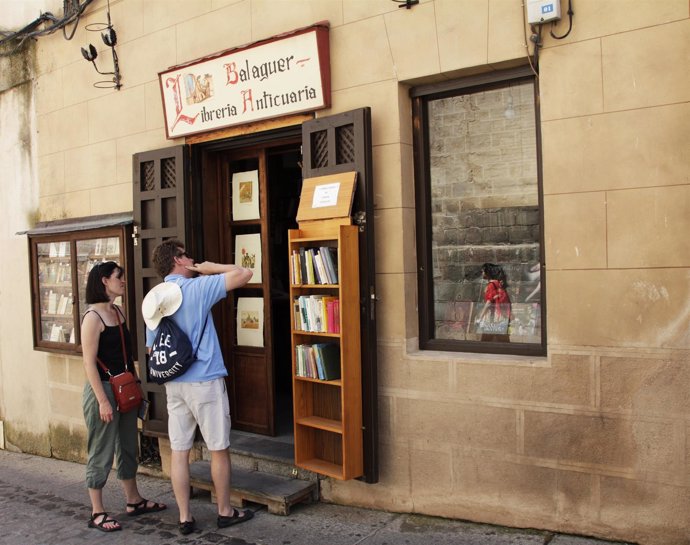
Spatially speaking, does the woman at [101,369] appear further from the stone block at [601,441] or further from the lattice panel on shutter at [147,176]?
the stone block at [601,441]

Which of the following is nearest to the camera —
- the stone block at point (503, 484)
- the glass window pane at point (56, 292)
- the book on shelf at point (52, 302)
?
the stone block at point (503, 484)

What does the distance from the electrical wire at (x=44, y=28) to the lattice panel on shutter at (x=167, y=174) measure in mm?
1907

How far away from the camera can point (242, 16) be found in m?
5.68

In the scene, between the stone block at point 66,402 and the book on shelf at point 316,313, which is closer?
the book on shelf at point 316,313

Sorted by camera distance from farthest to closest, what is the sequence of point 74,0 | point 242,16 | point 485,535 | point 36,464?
1. point 36,464
2. point 74,0
3. point 242,16
4. point 485,535

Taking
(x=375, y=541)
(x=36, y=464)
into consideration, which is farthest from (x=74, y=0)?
(x=375, y=541)

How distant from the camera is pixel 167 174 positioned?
6273 mm

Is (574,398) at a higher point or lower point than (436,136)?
lower

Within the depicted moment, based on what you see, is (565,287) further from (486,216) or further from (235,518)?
(235,518)

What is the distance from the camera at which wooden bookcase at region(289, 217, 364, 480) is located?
15.5 ft

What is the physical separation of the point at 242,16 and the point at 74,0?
2278 millimetres

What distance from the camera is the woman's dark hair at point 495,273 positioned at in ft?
15.6

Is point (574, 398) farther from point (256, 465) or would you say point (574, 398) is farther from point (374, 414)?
point (256, 465)

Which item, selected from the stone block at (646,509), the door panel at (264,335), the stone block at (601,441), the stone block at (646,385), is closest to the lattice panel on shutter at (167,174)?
the door panel at (264,335)
